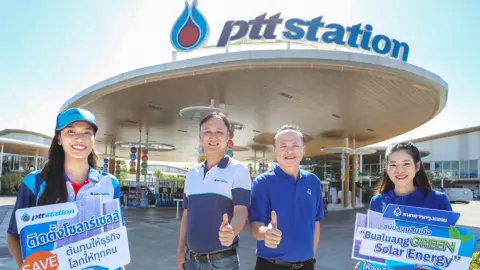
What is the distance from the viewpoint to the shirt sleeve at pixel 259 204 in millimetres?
2752

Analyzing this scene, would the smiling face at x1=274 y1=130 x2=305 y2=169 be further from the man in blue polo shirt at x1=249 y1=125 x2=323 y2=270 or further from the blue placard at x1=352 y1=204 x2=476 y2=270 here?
the blue placard at x1=352 y1=204 x2=476 y2=270

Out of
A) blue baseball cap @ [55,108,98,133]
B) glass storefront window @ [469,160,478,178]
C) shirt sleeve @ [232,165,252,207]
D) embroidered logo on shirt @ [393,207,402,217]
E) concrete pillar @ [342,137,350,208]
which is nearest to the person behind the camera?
blue baseball cap @ [55,108,98,133]

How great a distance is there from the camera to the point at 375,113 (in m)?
15.5

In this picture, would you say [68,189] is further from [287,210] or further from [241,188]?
[287,210]

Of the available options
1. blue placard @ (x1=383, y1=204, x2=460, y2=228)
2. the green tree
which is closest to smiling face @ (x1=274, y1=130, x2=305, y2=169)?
blue placard @ (x1=383, y1=204, x2=460, y2=228)

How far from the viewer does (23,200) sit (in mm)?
2191

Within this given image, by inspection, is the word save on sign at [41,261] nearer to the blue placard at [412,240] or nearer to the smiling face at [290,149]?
the smiling face at [290,149]

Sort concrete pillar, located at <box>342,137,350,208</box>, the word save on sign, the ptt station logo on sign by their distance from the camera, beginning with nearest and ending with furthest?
the word save on sign → the ptt station logo on sign → concrete pillar, located at <box>342,137,350,208</box>

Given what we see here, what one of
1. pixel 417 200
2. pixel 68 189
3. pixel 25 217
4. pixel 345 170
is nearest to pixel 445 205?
pixel 417 200

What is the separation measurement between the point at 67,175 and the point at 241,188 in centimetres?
114

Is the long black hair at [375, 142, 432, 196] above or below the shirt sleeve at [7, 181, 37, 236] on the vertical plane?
above

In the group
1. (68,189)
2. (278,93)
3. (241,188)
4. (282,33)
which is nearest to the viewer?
(68,189)

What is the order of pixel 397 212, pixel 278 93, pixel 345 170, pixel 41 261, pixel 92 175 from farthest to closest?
pixel 345 170 → pixel 278 93 → pixel 397 212 → pixel 92 175 → pixel 41 261

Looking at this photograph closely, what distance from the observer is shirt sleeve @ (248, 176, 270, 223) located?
275 centimetres
